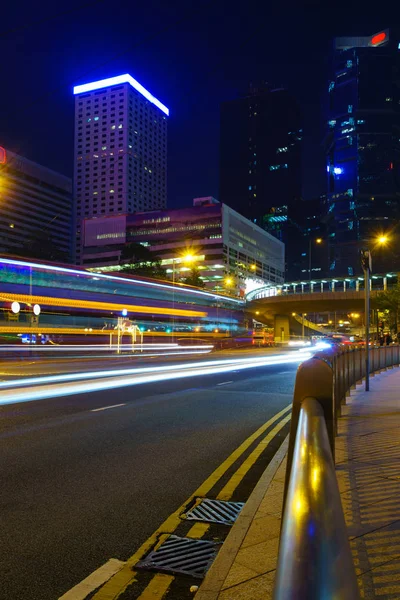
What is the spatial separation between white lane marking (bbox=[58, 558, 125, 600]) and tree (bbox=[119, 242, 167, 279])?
99809 mm

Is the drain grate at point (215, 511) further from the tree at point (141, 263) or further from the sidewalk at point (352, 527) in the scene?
the tree at point (141, 263)

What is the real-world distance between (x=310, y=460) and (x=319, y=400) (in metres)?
2.07

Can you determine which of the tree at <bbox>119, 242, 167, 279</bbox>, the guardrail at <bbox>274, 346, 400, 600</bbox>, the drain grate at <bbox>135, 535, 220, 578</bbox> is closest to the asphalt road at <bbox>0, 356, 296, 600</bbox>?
the drain grate at <bbox>135, 535, 220, 578</bbox>

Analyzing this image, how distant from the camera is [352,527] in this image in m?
4.23

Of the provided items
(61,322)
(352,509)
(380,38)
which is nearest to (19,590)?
(352,509)

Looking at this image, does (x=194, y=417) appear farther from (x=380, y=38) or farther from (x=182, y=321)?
(x=380, y=38)

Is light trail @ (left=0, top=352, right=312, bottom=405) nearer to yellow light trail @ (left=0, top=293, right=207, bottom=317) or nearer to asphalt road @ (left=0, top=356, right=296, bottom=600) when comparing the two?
asphalt road @ (left=0, top=356, right=296, bottom=600)

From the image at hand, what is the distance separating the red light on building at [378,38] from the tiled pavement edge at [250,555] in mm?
216255

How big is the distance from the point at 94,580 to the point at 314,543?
2.87m

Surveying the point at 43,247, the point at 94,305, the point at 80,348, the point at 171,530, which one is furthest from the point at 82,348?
the point at 43,247

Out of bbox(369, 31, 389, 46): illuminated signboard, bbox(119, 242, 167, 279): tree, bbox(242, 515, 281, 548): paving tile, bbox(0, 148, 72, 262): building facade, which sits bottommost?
bbox(242, 515, 281, 548): paving tile

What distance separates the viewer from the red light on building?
617ft

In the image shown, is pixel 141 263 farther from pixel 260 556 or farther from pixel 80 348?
pixel 260 556

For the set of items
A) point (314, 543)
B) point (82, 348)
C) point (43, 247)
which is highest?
point (43, 247)
